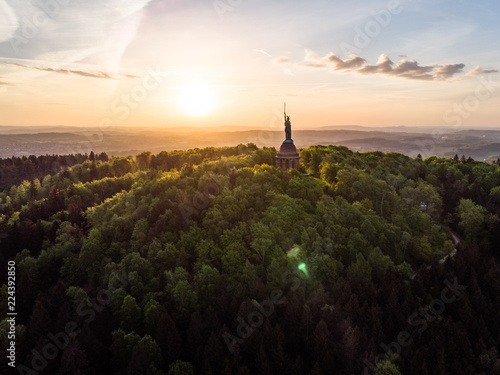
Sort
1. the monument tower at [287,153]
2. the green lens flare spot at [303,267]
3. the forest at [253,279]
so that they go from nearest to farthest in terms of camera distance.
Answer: the forest at [253,279]
the green lens flare spot at [303,267]
the monument tower at [287,153]

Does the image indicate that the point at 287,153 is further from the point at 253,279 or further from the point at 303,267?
Result: the point at 253,279

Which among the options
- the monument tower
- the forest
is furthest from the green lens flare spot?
the monument tower

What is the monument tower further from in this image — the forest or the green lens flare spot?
the green lens flare spot

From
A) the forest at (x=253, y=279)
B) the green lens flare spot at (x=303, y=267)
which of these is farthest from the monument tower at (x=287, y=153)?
the green lens flare spot at (x=303, y=267)

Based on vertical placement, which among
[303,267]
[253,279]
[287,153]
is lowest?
[253,279]

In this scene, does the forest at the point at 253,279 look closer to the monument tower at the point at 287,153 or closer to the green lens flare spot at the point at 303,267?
the green lens flare spot at the point at 303,267

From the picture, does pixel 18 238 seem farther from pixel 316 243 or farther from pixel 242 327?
pixel 316 243

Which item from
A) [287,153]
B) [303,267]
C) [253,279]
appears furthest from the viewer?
[287,153]

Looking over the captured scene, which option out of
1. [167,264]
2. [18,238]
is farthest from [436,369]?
[18,238]

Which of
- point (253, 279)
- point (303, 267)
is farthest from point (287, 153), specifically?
point (253, 279)
